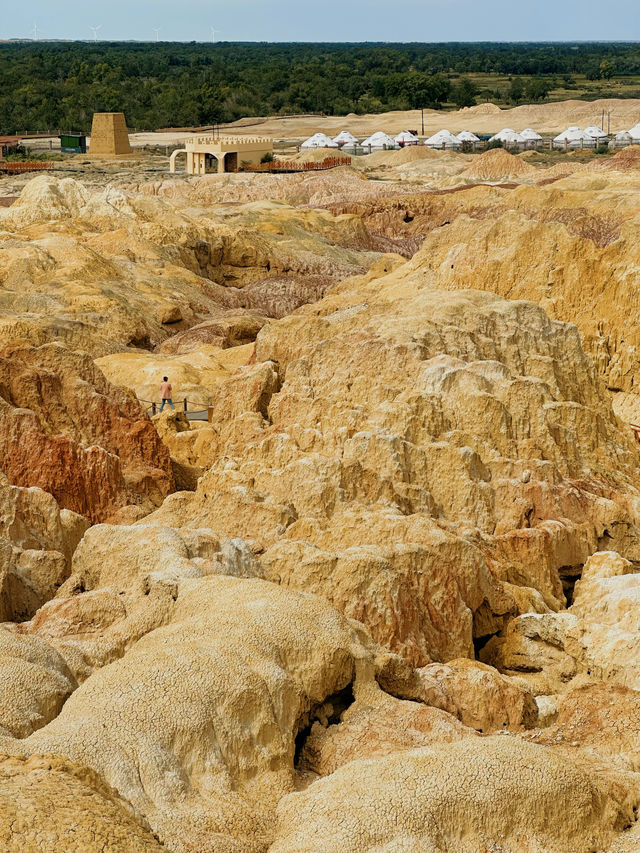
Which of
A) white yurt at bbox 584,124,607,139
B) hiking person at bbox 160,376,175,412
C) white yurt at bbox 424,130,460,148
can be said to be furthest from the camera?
white yurt at bbox 424,130,460,148

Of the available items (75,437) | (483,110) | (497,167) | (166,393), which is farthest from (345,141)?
(75,437)

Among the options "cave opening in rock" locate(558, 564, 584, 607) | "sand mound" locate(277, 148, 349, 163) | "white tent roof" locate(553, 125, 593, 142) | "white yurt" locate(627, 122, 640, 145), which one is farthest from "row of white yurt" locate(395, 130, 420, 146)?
"cave opening in rock" locate(558, 564, 584, 607)

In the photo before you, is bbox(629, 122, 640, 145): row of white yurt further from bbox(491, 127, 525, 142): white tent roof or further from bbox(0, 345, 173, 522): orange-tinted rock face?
bbox(0, 345, 173, 522): orange-tinted rock face

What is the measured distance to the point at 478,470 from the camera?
18672mm

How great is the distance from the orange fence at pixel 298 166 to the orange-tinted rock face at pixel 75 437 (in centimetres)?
5865

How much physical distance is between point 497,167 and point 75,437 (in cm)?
5961

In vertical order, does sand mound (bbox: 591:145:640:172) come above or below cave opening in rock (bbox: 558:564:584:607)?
above

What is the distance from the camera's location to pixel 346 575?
14.0 meters

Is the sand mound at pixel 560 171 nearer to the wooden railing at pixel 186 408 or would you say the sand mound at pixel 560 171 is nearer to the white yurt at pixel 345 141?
the white yurt at pixel 345 141

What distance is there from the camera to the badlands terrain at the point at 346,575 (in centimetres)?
919

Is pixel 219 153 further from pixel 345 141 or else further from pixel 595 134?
pixel 595 134

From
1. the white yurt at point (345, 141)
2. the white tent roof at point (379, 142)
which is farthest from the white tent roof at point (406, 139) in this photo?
the white yurt at point (345, 141)

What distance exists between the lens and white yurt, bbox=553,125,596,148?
98.1 meters

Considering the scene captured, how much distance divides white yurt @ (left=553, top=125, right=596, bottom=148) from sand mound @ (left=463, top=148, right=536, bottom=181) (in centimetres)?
2131
